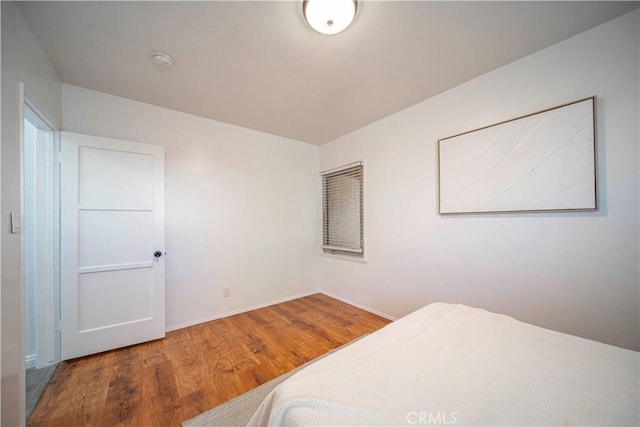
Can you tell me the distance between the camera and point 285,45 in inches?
66.2

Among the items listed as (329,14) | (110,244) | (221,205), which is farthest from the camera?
(221,205)

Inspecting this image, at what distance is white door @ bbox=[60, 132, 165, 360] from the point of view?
2.04 meters

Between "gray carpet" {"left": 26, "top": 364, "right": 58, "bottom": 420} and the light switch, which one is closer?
the light switch

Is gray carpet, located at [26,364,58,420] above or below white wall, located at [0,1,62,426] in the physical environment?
below

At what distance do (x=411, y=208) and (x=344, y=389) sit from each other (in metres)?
2.12

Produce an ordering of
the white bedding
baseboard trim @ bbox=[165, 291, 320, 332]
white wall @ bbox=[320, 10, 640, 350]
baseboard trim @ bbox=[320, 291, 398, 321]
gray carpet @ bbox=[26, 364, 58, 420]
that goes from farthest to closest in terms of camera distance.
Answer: baseboard trim @ bbox=[320, 291, 398, 321], baseboard trim @ bbox=[165, 291, 320, 332], gray carpet @ bbox=[26, 364, 58, 420], white wall @ bbox=[320, 10, 640, 350], the white bedding

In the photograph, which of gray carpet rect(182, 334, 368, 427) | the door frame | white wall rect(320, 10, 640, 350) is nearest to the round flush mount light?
white wall rect(320, 10, 640, 350)

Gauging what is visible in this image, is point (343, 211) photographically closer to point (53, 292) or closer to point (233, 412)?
point (233, 412)

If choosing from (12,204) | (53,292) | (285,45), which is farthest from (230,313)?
(285,45)

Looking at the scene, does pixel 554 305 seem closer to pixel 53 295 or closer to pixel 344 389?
pixel 344 389

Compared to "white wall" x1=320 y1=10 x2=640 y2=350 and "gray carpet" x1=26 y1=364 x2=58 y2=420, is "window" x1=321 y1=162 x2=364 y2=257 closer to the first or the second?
"white wall" x1=320 y1=10 x2=640 y2=350

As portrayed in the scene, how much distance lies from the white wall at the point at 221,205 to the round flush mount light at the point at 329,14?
6.45 ft

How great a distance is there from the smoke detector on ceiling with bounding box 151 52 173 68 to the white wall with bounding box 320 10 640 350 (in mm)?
2266

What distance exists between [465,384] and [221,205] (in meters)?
2.88
